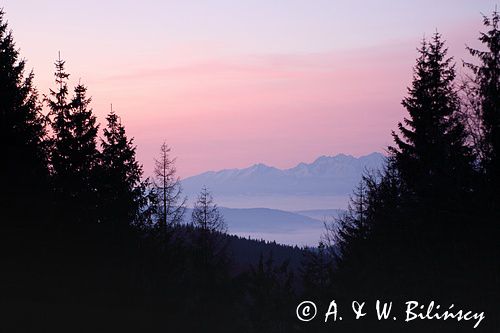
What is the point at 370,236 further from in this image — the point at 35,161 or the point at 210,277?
the point at 35,161

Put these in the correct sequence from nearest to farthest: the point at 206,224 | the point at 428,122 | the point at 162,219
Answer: the point at 428,122
the point at 162,219
the point at 206,224

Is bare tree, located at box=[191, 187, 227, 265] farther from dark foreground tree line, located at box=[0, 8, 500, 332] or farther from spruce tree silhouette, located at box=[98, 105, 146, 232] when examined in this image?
spruce tree silhouette, located at box=[98, 105, 146, 232]

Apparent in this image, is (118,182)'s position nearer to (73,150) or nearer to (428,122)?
(73,150)

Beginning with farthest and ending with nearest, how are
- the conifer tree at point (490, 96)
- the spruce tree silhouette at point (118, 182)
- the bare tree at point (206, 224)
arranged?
1. the bare tree at point (206, 224)
2. the spruce tree silhouette at point (118, 182)
3. the conifer tree at point (490, 96)

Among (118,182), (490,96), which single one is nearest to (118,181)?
(118,182)

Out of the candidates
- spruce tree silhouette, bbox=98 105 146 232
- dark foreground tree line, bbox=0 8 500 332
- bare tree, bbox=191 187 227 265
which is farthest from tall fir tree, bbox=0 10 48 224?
bare tree, bbox=191 187 227 265

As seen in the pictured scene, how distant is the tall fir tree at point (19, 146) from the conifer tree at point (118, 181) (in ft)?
27.6

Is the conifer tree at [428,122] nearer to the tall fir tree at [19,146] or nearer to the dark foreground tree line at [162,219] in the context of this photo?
the dark foreground tree line at [162,219]

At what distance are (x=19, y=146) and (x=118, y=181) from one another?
12.4m

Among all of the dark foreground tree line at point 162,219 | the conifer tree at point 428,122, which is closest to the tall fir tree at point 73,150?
the dark foreground tree line at point 162,219

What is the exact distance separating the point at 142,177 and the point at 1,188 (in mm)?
15013

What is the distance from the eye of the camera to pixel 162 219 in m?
43.8

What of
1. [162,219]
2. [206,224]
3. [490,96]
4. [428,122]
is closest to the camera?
[490,96]

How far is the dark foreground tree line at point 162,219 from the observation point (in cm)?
2603
